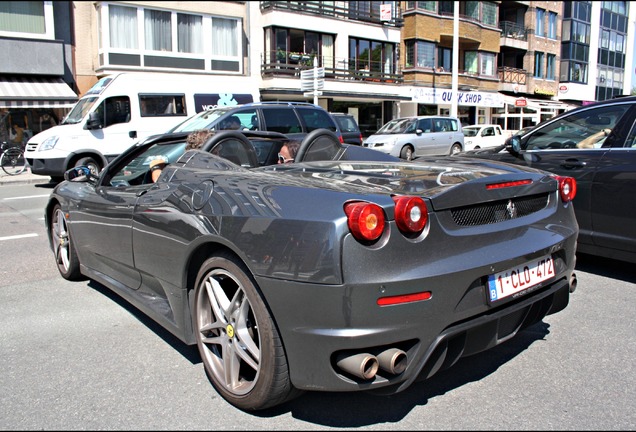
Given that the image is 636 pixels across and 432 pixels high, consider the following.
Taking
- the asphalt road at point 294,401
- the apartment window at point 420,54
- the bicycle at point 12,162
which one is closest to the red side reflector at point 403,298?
the asphalt road at point 294,401

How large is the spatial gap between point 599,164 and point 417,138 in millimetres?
16348

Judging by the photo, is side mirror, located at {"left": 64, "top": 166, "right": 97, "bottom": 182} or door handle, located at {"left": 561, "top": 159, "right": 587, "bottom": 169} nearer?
side mirror, located at {"left": 64, "top": 166, "right": 97, "bottom": 182}

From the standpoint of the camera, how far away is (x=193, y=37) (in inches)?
959

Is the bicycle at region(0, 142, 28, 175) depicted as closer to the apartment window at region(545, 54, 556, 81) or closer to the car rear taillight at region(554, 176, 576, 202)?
the car rear taillight at region(554, 176, 576, 202)

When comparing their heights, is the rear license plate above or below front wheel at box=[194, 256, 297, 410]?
above

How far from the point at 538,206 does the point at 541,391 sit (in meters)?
1.02

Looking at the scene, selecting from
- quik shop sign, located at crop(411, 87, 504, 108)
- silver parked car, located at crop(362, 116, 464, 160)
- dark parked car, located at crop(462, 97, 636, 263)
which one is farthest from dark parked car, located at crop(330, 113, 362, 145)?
quik shop sign, located at crop(411, 87, 504, 108)

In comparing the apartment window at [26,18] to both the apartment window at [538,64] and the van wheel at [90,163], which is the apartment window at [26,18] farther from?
the apartment window at [538,64]

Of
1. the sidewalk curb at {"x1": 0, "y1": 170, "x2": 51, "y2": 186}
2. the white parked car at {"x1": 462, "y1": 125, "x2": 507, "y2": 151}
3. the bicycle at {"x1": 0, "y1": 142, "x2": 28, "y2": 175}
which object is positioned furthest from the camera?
the white parked car at {"x1": 462, "y1": 125, "x2": 507, "y2": 151}

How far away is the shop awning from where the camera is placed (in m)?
19.0

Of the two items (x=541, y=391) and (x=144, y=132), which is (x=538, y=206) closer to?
(x=541, y=391)

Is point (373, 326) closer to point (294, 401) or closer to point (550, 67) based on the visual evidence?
point (294, 401)

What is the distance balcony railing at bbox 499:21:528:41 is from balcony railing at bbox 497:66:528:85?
2490mm

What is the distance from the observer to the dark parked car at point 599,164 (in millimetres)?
4801
